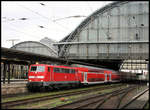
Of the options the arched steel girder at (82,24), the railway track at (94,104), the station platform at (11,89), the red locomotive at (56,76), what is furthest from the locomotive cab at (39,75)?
the arched steel girder at (82,24)

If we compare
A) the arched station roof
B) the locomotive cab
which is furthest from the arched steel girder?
the locomotive cab

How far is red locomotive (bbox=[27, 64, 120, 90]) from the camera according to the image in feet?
84.8

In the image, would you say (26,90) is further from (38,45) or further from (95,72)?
(38,45)

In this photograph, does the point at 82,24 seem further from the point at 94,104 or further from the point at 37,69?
the point at 94,104

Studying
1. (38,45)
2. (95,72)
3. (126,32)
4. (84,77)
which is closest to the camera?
(84,77)

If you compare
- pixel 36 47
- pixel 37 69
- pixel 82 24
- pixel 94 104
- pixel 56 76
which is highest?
pixel 82 24

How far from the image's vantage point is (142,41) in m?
46.0

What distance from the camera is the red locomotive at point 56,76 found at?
84.8 ft

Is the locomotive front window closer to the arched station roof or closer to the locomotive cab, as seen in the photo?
the locomotive cab

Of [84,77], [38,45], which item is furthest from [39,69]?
[38,45]

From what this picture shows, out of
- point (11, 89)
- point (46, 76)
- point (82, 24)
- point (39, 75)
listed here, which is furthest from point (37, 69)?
point (82, 24)

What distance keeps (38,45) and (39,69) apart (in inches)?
1540

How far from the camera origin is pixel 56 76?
90.6ft

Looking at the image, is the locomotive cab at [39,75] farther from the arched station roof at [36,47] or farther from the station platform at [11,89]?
the arched station roof at [36,47]
